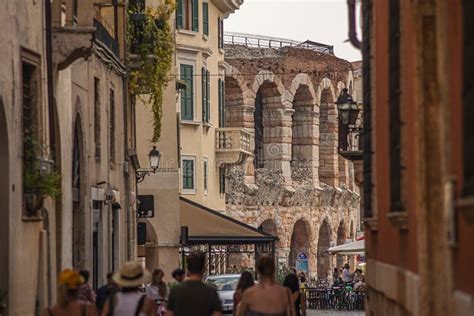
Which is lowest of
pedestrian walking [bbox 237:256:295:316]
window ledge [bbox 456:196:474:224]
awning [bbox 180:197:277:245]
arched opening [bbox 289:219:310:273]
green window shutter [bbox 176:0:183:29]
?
arched opening [bbox 289:219:310:273]

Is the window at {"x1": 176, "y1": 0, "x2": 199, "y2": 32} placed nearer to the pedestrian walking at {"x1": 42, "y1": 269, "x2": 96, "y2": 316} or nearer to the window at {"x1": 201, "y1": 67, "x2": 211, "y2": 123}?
the window at {"x1": 201, "y1": 67, "x2": 211, "y2": 123}

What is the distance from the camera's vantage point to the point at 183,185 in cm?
5844

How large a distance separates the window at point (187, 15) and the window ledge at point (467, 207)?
46.6 meters

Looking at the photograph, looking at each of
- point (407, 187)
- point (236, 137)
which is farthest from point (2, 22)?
point (236, 137)

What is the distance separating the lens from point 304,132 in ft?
273

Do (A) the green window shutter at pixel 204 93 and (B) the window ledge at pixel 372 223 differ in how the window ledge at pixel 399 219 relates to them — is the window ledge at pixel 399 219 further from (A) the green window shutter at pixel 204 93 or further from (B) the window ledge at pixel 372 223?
(A) the green window shutter at pixel 204 93

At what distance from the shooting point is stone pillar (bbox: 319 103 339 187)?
85.1m

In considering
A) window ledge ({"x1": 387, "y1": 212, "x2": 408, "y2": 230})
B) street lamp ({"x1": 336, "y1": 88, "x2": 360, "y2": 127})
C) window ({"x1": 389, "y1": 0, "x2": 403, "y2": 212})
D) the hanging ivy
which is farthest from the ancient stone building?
window ledge ({"x1": 387, "y1": 212, "x2": 408, "y2": 230})

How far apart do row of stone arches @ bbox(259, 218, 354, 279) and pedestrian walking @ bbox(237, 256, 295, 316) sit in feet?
197

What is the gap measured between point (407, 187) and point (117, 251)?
65.8 feet

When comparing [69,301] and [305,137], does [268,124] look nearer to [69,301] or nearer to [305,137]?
[305,137]

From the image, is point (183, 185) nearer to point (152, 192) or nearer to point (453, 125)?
point (152, 192)

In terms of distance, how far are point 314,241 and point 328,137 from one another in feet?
24.0

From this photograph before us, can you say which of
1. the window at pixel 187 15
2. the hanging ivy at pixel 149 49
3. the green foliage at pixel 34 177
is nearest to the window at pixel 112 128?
the hanging ivy at pixel 149 49
